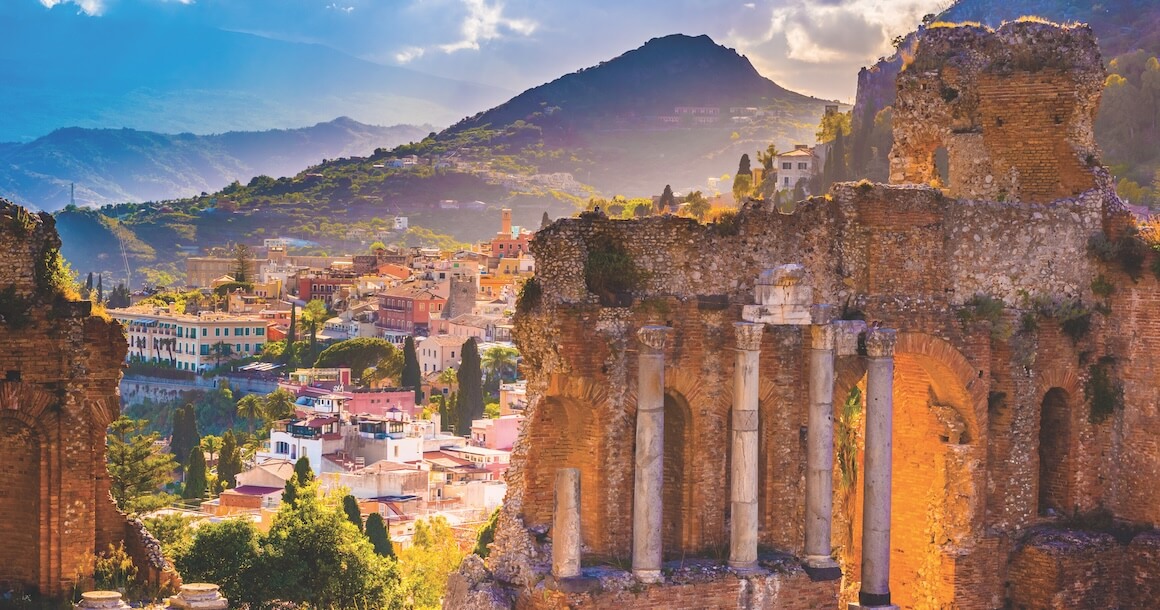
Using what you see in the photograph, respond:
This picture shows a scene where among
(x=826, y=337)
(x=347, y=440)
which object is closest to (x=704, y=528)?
(x=826, y=337)

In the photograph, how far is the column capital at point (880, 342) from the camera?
22906 millimetres

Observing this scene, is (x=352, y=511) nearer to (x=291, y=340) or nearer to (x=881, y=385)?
(x=881, y=385)

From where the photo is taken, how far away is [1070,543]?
24547mm

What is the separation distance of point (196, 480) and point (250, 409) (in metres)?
58.5

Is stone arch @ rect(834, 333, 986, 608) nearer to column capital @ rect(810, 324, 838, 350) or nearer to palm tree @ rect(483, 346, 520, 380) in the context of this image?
column capital @ rect(810, 324, 838, 350)

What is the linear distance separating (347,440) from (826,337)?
87.1 metres

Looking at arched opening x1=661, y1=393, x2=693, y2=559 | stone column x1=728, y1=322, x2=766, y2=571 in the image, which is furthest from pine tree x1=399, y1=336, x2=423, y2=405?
stone column x1=728, y1=322, x2=766, y2=571

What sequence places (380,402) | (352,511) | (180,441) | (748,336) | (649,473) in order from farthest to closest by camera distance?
(380,402) < (180,441) < (352,511) < (748,336) < (649,473)

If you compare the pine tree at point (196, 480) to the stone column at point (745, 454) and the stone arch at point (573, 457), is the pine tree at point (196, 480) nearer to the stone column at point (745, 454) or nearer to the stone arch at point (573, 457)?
the stone arch at point (573, 457)

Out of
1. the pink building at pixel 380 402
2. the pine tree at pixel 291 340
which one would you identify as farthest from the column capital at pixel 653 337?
the pine tree at pixel 291 340

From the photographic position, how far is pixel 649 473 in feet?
70.6

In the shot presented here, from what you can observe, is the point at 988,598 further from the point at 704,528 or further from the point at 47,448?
the point at 47,448

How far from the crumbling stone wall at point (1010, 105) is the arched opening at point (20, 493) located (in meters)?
13.6

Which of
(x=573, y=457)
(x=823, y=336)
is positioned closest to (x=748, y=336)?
(x=823, y=336)
